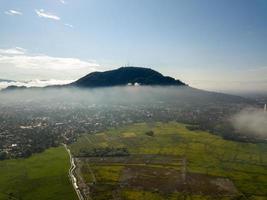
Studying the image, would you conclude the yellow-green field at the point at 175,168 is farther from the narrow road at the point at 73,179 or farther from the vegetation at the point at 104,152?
the narrow road at the point at 73,179

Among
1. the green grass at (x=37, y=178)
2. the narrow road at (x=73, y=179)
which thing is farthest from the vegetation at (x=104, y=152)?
the green grass at (x=37, y=178)

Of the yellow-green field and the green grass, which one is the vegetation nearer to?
the yellow-green field

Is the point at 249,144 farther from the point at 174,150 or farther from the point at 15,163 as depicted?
the point at 15,163

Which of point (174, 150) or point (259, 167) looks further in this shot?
point (174, 150)

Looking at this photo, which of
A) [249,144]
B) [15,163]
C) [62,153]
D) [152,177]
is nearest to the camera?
[152,177]

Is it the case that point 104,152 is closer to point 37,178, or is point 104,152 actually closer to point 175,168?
point 175,168

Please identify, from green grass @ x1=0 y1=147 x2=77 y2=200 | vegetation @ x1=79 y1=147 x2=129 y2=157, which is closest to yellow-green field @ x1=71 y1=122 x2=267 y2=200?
vegetation @ x1=79 y1=147 x2=129 y2=157

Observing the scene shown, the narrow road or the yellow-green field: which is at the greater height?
the yellow-green field

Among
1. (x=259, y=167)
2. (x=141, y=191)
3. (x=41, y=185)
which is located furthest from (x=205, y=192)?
(x=41, y=185)
